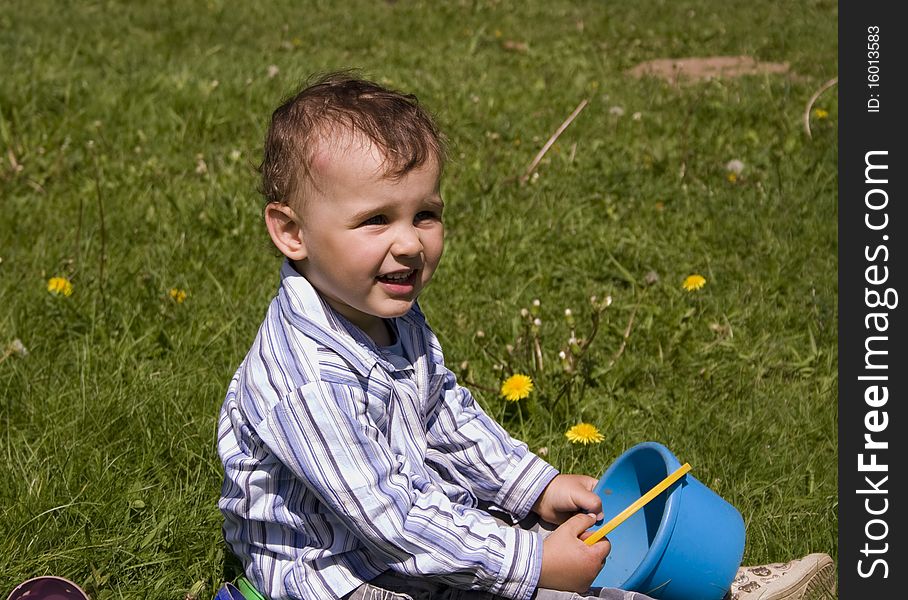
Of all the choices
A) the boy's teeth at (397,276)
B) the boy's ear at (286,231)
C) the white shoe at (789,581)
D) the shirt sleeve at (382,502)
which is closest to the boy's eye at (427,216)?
the boy's teeth at (397,276)

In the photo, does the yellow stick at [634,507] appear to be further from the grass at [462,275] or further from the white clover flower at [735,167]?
the white clover flower at [735,167]

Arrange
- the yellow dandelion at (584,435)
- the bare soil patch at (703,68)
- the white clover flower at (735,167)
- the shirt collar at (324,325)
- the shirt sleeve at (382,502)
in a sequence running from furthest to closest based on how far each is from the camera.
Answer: the bare soil patch at (703,68) < the white clover flower at (735,167) < the yellow dandelion at (584,435) < the shirt collar at (324,325) < the shirt sleeve at (382,502)

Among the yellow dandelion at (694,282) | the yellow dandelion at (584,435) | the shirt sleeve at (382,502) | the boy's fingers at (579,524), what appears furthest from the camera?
the yellow dandelion at (694,282)

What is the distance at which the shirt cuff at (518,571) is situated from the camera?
1.95 metres

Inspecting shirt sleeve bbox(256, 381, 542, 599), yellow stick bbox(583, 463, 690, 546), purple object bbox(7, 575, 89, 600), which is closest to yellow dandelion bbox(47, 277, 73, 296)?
purple object bbox(7, 575, 89, 600)

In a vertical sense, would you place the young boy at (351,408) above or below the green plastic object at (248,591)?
above

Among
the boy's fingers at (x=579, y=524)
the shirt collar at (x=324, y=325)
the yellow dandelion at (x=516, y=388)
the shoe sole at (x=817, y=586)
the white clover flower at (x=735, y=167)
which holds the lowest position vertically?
the shoe sole at (x=817, y=586)

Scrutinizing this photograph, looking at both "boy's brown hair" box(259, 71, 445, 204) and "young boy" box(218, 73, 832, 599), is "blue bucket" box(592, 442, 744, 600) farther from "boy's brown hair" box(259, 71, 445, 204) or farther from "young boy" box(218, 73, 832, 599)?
Result: "boy's brown hair" box(259, 71, 445, 204)

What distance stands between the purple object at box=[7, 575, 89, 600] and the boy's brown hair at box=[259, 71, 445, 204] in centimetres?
81

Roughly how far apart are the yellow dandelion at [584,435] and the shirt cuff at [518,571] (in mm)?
686

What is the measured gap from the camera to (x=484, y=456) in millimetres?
2291

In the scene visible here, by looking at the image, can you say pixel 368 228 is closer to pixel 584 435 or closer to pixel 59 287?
pixel 584 435

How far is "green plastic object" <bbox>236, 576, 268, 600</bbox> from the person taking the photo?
203cm
